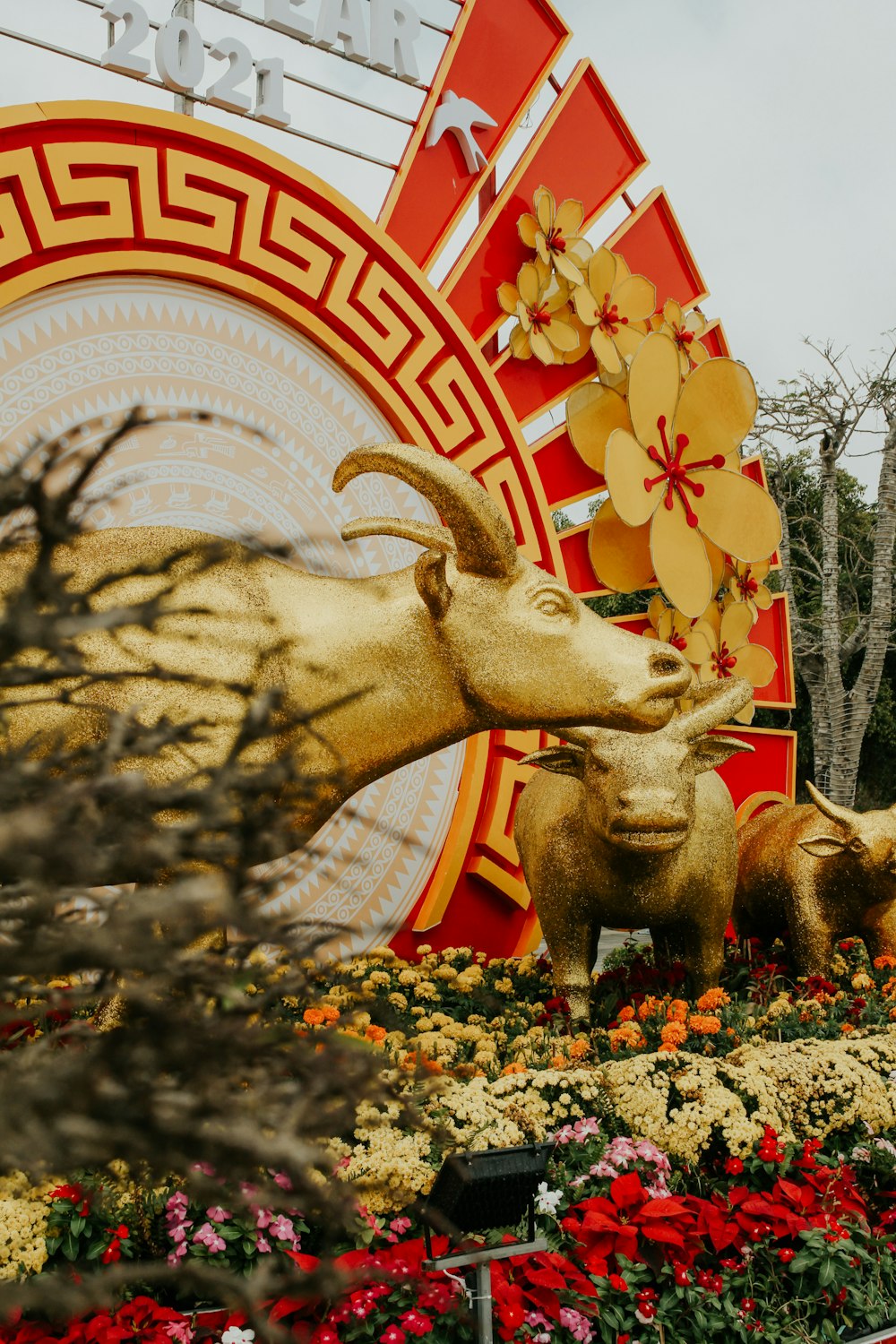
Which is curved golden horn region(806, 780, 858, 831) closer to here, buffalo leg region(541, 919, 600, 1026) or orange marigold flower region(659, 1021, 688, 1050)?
buffalo leg region(541, 919, 600, 1026)

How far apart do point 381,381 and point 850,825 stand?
2650 millimetres

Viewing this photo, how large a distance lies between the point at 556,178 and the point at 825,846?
3.85 meters

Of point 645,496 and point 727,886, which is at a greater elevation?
point 645,496

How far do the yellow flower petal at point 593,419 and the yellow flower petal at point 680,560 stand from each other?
46 centimetres

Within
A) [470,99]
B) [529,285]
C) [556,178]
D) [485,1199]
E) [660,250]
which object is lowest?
[485,1199]

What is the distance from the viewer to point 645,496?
5.91 m

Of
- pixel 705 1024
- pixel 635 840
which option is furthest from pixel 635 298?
pixel 705 1024

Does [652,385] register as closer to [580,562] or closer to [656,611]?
[580,562]

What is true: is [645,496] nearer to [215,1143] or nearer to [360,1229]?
[360,1229]

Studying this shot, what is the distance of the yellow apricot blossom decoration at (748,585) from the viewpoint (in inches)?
278

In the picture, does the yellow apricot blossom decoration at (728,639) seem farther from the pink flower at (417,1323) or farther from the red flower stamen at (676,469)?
the pink flower at (417,1323)

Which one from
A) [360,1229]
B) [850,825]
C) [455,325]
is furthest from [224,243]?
[360,1229]

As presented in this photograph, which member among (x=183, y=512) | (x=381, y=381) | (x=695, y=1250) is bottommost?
(x=695, y=1250)

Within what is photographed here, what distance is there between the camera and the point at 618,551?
20.6ft
